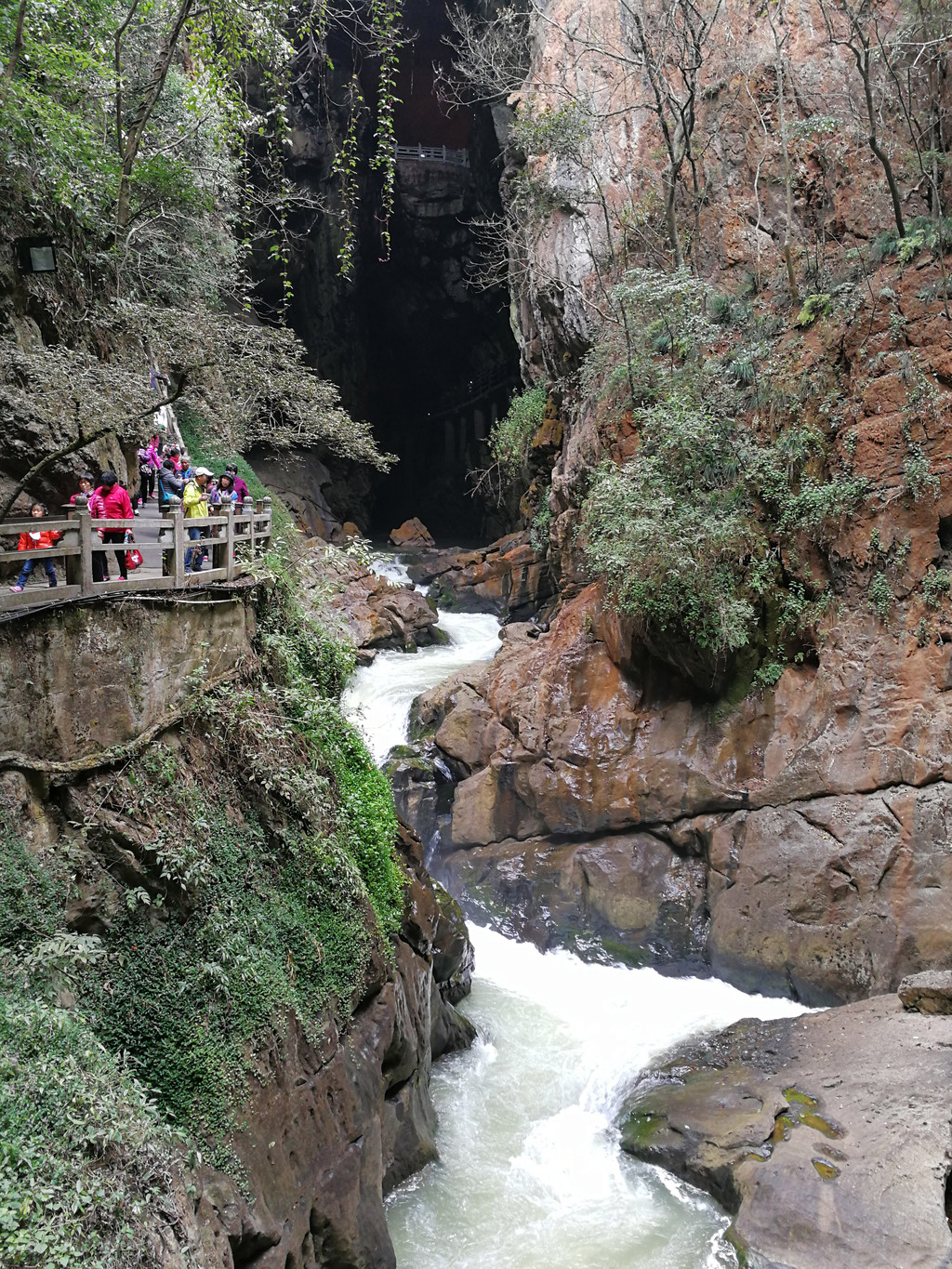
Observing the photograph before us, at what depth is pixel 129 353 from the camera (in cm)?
1227

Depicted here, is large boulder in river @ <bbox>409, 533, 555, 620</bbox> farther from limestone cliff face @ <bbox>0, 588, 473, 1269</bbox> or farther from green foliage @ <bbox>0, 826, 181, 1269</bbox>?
green foliage @ <bbox>0, 826, 181, 1269</bbox>

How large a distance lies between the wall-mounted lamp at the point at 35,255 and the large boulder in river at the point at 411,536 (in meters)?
22.5

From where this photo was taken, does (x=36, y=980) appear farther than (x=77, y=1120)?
Yes

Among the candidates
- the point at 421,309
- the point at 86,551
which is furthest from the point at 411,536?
the point at 86,551

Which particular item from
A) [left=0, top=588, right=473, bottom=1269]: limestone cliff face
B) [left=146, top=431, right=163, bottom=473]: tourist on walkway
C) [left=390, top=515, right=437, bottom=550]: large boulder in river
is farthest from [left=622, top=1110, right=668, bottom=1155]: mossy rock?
[left=390, top=515, right=437, bottom=550]: large boulder in river

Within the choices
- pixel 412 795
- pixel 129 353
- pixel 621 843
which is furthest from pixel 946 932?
pixel 129 353

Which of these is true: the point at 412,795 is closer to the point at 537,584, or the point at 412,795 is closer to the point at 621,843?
the point at 621,843

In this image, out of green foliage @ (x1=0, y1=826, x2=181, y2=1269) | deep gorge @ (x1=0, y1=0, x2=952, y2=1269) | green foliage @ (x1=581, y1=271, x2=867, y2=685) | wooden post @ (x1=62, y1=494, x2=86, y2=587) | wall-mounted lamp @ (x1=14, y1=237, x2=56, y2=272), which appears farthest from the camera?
green foliage @ (x1=581, y1=271, x2=867, y2=685)

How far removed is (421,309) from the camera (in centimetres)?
3712

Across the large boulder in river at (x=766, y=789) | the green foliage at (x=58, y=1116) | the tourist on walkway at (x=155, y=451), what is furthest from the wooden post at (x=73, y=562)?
the large boulder in river at (x=766, y=789)

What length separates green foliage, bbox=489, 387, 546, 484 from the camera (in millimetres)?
22031

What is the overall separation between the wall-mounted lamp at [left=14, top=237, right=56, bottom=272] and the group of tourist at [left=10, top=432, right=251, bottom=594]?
262 centimetres

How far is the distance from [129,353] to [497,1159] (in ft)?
40.0

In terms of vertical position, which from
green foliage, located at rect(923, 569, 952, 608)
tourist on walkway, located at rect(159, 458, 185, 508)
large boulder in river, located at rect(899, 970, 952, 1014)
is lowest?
large boulder in river, located at rect(899, 970, 952, 1014)
